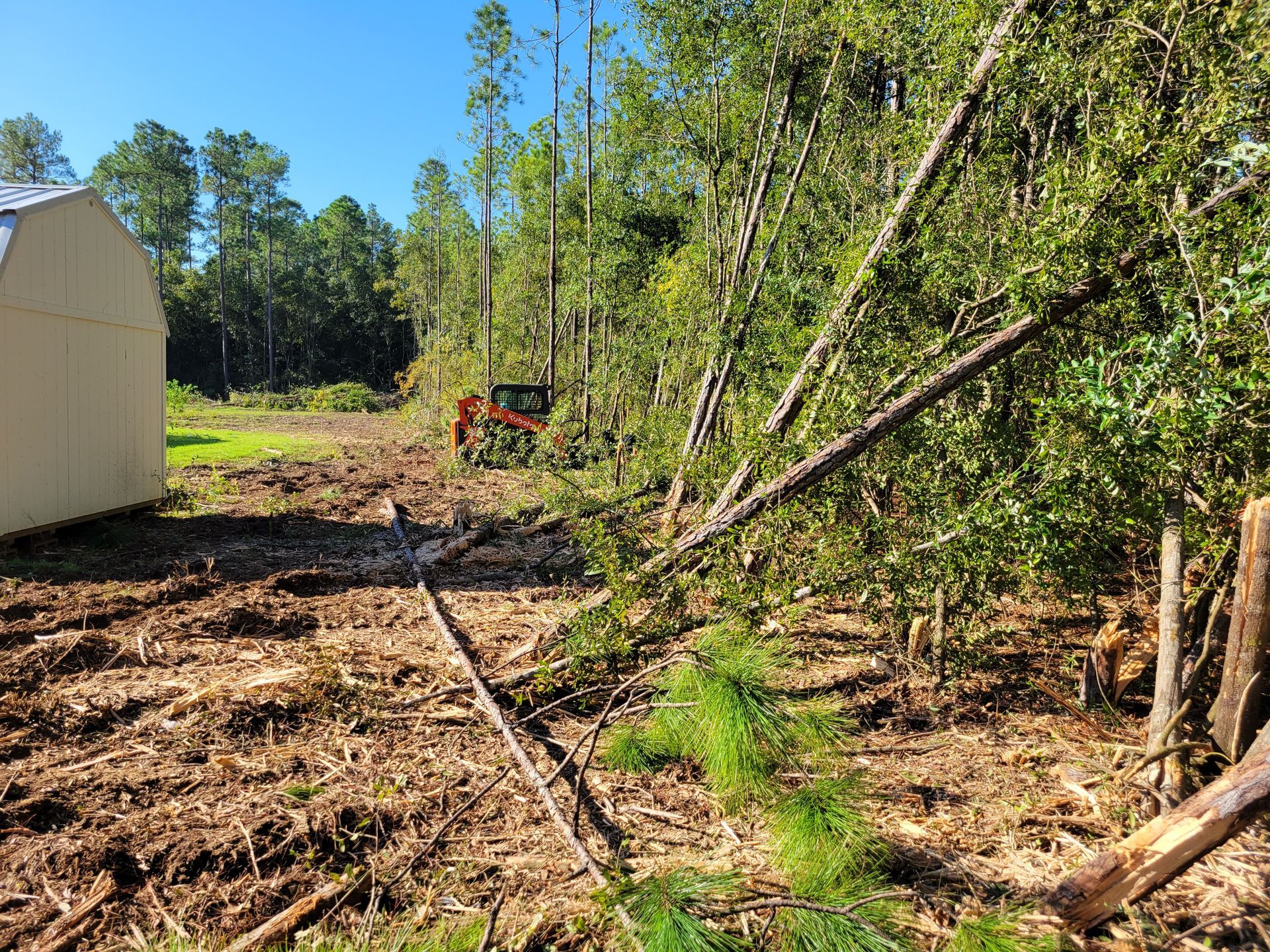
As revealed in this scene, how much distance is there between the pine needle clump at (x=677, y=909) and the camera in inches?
80.4

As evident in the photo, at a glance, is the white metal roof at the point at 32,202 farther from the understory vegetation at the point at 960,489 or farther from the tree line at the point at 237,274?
the tree line at the point at 237,274

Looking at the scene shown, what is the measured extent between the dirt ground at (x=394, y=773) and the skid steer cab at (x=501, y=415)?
4739 mm

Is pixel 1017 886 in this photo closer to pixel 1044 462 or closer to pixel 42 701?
pixel 1044 462

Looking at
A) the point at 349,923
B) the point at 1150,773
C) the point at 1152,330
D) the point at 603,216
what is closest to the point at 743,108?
the point at 603,216

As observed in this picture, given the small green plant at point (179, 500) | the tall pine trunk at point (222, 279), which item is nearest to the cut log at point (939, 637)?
the small green plant at point (179, 500)

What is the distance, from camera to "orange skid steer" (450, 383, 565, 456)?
37.0ft

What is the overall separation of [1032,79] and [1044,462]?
2199mm

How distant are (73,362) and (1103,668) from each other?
30.2ft

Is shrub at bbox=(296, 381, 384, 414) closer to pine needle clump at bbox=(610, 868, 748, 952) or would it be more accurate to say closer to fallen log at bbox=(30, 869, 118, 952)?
fallen log at bbox=(30, 869, 118, 952)

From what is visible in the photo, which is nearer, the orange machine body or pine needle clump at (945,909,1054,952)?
pine needle clump at (945,909,1054,952)

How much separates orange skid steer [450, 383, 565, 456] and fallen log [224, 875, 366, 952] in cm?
721

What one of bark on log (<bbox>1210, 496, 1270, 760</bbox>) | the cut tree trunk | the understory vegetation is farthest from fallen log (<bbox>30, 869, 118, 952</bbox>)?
bark on log (<bbox>1210, 496, 1270, 760</bbox>)

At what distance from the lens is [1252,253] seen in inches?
99.9

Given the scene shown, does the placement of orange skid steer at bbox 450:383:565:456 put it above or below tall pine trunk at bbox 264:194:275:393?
below
